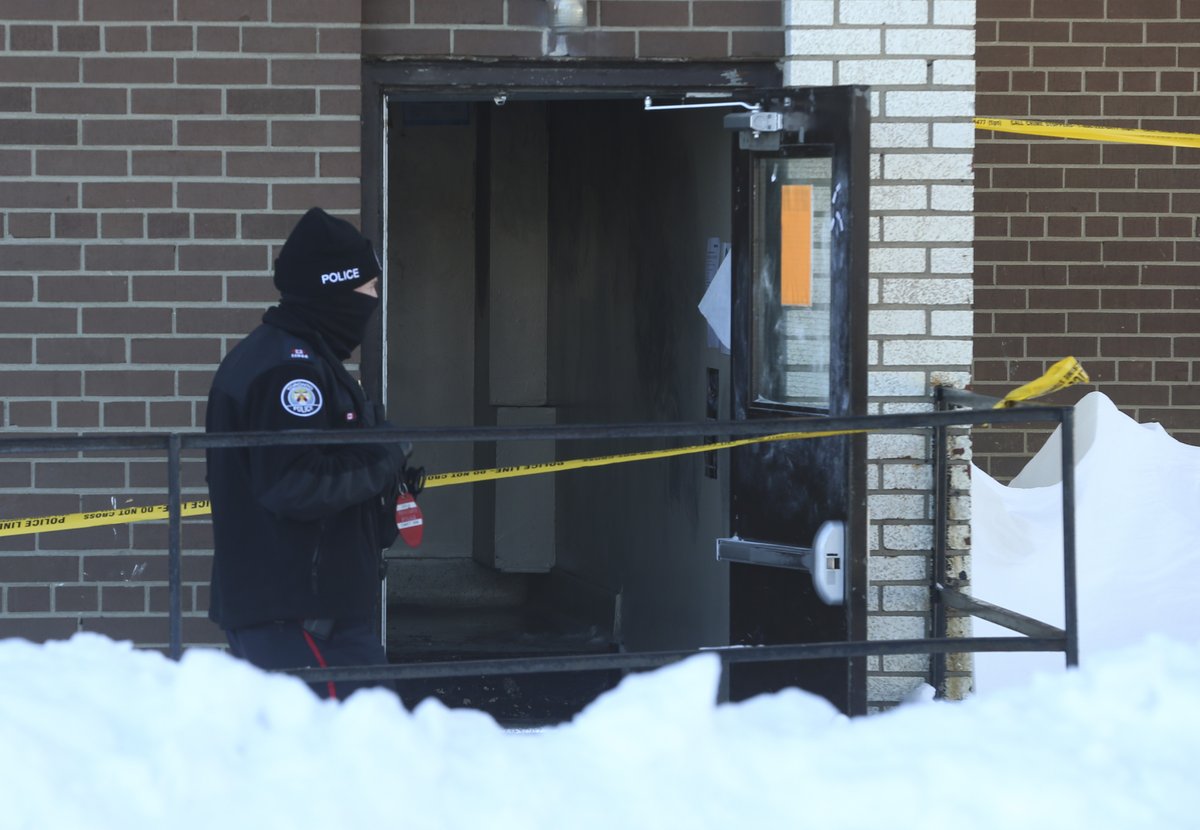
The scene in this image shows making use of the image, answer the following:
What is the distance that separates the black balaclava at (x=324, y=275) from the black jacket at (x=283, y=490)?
0.05 metres

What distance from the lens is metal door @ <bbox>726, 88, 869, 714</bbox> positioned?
17.7 feet

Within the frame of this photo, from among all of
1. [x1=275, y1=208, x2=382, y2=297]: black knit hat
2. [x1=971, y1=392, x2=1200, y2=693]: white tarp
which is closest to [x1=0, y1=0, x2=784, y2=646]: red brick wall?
[x1=275, y1=208, x2=382, y2=297]: black knit hat

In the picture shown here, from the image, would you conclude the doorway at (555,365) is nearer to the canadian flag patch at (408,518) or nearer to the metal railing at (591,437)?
the canadian flag patch at (408,518)

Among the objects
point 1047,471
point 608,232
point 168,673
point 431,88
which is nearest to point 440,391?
point 608,232

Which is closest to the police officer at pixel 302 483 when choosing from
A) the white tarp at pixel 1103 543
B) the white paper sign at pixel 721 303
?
the white paper sign at pixel 721 303

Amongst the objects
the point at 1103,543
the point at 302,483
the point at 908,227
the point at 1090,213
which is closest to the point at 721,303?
the point at 908,227

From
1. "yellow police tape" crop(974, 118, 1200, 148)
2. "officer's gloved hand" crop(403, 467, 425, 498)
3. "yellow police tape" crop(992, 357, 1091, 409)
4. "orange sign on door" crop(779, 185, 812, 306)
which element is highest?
"yellow police tape" crop(974, 118, 1200, 148)

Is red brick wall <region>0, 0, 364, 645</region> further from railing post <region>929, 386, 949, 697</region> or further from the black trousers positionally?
railing post <region>929, 386, 949, 697</region>

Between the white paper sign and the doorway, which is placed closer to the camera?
the white paper sign

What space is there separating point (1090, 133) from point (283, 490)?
13.0ft

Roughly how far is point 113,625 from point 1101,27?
545 centimetres

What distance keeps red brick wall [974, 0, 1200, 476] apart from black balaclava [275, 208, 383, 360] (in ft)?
15.1

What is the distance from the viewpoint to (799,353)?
18.6ft

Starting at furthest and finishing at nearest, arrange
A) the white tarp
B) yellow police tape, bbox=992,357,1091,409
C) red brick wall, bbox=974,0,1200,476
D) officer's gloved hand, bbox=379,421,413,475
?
red brick wall, bbox=974,0,1200,476 → the white tarp → yellow police tape, bbox=992,357,1091,409 → officer's gloved hand, bbox=379,421,413,475
